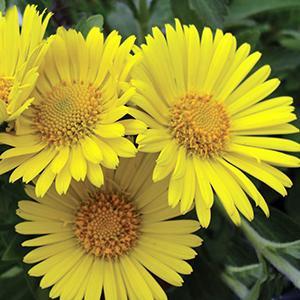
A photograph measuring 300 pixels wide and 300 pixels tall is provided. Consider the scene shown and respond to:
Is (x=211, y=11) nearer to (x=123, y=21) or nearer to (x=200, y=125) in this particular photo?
(x=200, y=125)

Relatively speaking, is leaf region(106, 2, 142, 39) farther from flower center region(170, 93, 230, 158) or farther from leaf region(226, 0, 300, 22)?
flower center region(170, 93, 230, 158)

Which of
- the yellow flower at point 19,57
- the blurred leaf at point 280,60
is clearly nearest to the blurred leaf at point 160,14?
the blurred leaf at point 280,60

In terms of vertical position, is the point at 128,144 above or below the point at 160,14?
below

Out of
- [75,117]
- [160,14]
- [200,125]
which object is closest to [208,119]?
[200,125]

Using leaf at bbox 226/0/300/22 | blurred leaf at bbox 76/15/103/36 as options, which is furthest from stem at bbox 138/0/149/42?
blurred leaf at bbox 76/15/103/36

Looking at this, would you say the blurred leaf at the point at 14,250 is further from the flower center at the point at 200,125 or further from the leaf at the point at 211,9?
the leaf at the point at 211,9
